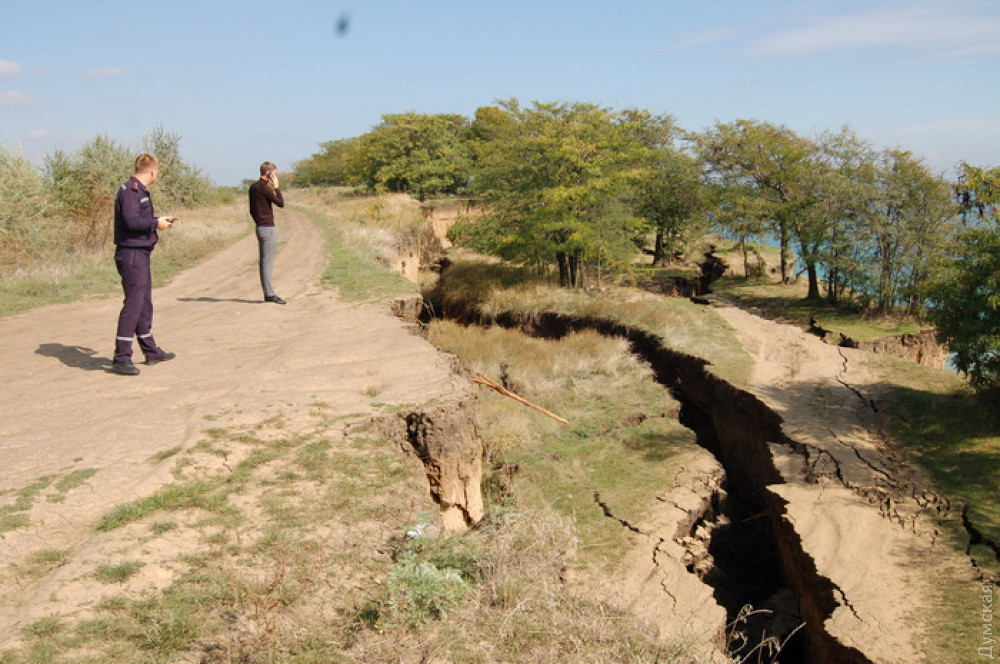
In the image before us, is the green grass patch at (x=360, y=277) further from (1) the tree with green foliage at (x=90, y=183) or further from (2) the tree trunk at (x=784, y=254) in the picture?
(2) the tree trunk at (x=784, y=254)

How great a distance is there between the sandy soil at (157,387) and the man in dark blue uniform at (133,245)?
34 centimetres

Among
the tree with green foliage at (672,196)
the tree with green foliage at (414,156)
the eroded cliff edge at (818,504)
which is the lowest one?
the eroded cliff edge at (818,504)

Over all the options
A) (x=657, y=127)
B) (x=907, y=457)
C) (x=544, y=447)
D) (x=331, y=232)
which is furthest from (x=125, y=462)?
(x=657, y=127)

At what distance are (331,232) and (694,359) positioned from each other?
11767 mm

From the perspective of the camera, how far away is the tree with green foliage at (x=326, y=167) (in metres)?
49.3

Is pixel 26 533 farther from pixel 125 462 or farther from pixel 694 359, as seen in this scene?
pixel 694 359

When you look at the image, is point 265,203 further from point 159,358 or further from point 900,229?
point 900,229

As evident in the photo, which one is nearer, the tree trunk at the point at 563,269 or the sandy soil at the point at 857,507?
the sandy soil at the point at 857,507

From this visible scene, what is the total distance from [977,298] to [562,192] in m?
9.17

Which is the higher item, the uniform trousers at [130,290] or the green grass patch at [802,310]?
the uniform trousers at [130,290]

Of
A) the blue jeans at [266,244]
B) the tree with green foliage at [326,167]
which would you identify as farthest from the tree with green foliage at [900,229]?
the tree with green foliage at [326,167]

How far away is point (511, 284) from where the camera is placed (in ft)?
60.4

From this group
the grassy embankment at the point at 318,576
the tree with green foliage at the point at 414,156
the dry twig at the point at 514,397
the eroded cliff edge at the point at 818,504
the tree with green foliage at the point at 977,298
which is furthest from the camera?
the tree with green foliage at the point at 414,156

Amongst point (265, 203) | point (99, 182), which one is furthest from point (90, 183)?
point (265, 203)
